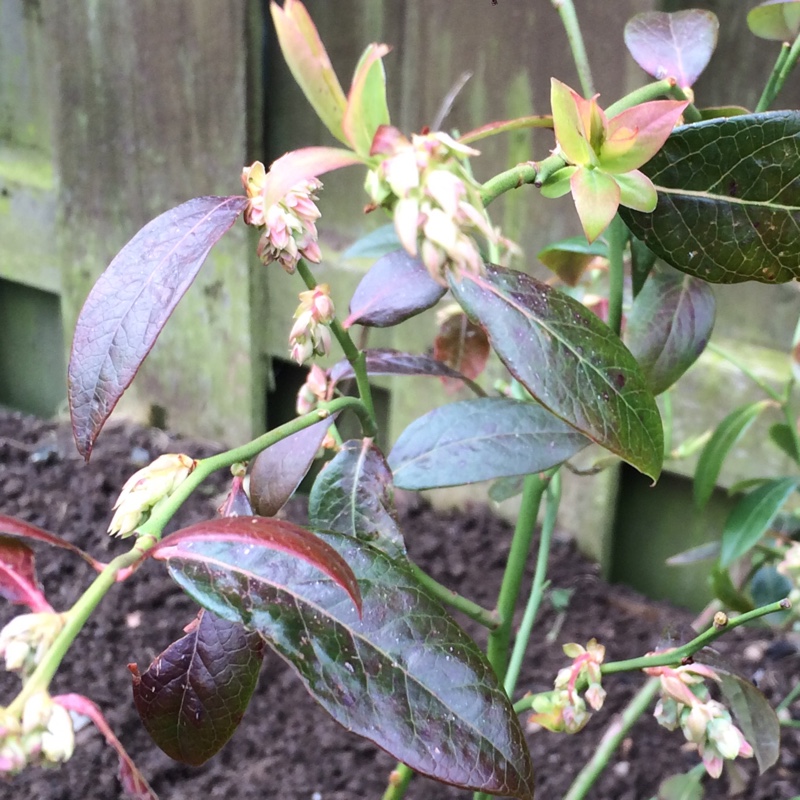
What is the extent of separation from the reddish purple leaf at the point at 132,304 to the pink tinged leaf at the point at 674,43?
0.33 m

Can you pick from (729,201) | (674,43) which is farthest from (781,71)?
(729,201)

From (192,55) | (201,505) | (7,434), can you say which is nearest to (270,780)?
(201,505)

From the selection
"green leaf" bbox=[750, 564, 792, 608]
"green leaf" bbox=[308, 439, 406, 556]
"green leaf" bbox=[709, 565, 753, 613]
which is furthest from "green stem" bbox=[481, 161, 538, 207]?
"green leaf" bbox=[750, 564, 792, 608]

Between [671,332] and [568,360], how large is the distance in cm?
20

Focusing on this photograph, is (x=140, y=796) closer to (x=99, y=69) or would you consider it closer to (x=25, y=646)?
(x=25, y=646)

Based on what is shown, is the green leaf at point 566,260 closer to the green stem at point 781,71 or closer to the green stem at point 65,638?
the green stem at point 781,71

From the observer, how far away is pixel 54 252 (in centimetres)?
176

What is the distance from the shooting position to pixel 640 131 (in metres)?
0.39

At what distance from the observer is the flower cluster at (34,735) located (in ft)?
0.92

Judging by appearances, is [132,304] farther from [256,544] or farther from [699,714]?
[699,714]

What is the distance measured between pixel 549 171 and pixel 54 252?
62.4 inches

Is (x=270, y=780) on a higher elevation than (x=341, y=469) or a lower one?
lower

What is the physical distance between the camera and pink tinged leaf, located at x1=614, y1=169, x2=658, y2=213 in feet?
1.34

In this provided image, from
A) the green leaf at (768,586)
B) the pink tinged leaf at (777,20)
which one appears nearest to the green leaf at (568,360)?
the pink tinged leaf at (777,20)
